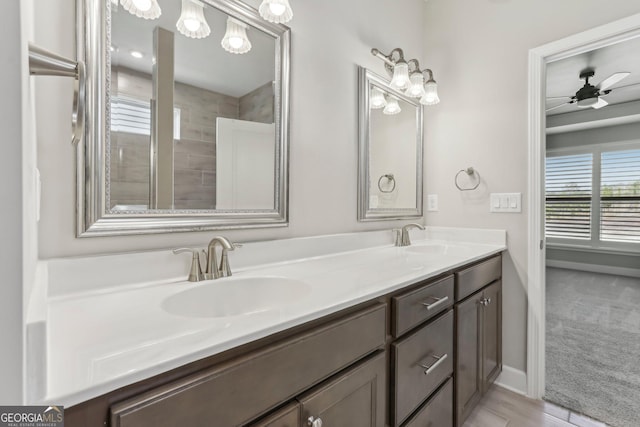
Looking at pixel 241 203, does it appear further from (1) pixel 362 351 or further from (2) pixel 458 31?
(2) pixel 458 31

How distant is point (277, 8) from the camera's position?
3.81ft

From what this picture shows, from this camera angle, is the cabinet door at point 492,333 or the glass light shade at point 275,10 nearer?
the glass light shade at point 275,10

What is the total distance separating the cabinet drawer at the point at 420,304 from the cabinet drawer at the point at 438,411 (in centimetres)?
33

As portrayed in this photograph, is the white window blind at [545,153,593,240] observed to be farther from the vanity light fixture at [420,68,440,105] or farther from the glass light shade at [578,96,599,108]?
the vanity light fixture at [420,68,440,105]

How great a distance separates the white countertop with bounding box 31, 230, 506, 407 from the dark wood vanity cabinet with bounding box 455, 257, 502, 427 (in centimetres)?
36

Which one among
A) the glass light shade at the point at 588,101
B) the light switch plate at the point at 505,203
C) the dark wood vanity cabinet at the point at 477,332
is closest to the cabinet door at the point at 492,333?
the dark wood vanity cabinet at the point at 477,332

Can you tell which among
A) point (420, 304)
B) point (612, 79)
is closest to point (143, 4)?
point (420, 304)

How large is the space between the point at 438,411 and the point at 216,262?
42.3 inches

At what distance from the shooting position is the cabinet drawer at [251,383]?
1.55 ft

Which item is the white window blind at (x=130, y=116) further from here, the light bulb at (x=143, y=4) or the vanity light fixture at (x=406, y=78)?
the vanity light fixture at (x=406, y=78)

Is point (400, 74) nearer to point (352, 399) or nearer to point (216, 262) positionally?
point (216, 262)

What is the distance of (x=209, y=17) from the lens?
112 cm

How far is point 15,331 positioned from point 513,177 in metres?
2.16

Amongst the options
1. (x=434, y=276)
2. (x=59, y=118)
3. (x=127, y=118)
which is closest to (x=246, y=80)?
(x=127, y=118)
